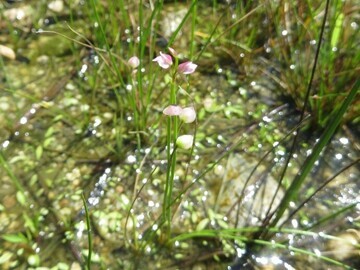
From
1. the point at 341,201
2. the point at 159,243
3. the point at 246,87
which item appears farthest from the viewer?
the point at 246,87

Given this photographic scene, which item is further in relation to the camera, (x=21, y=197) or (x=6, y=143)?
(x=6, y=143)

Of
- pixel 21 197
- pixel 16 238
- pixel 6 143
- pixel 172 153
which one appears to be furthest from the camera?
pixel 6 143

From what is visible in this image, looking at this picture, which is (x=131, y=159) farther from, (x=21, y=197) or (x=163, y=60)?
(x=163, y=60)

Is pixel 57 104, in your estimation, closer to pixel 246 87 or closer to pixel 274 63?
pixel 246 87

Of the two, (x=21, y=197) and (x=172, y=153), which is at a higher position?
(x=172, y=153)

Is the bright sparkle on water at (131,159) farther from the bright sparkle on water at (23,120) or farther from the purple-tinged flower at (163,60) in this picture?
the purple-tinged flower at (163,60)

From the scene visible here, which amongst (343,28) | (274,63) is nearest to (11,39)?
(274,63)

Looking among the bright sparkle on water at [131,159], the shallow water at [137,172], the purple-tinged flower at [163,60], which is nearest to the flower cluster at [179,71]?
the purple-tinged flower at [163,60]

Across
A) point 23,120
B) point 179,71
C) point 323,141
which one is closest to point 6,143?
point 23,120

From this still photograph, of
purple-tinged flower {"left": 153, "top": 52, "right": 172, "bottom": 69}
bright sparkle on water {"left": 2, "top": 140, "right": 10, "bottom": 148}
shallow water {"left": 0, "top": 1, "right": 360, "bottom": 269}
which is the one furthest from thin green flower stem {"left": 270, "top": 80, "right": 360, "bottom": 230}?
Result: bright sparkle on water {"left": 2, "top": 140, "right": 10, "bottom": 148}

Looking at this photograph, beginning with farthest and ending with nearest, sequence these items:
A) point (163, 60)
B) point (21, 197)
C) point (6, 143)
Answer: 1. point (6, 143)
2. point (21, 197)
3. point (163, 60)

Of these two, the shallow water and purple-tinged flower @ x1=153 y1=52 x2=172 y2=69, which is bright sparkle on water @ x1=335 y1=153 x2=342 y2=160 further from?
purple-tinged flower @ x1=153 y1=52 x2=172 y2=69
